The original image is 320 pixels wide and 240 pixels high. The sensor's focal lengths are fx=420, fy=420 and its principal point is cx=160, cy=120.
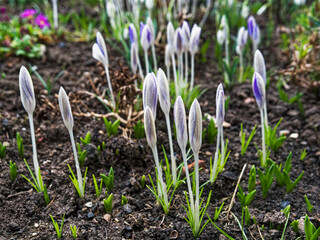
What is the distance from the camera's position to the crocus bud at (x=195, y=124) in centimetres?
160

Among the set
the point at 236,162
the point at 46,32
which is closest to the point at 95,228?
the point at 236,162

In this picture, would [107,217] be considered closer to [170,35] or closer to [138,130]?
[138,130]

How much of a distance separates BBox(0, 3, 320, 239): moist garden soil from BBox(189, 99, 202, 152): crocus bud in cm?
50

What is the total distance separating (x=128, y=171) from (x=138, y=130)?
0.94 ft

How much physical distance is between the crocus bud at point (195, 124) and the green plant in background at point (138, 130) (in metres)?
0.89

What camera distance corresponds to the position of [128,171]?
7.86 feet

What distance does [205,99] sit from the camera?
3.21m

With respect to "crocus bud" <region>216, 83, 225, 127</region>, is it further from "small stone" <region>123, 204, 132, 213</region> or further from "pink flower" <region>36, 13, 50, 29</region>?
"pink flower" <region>36, 13, 50, 29</region>

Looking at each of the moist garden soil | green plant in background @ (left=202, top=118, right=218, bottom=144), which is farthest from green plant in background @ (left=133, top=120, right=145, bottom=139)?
green plant in background @ (left=202, top=118, right=218, bottom=144)

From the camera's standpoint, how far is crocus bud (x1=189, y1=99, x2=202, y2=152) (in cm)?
160

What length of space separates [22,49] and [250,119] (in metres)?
2.08

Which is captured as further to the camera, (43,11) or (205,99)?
(43,11)

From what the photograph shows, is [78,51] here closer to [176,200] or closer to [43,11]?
[43,11]

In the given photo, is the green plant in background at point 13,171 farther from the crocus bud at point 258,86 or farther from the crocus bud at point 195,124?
the crocus bud at point 258,86
